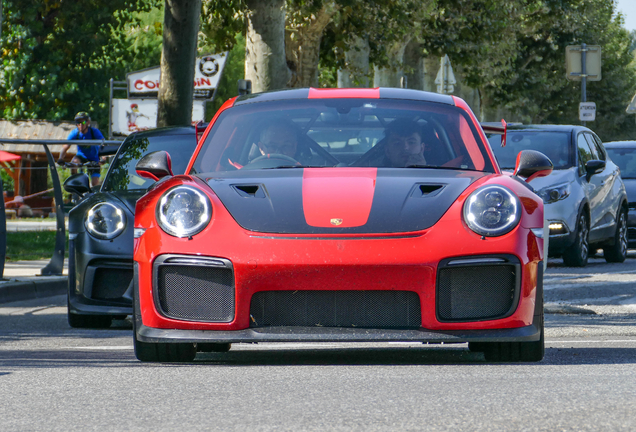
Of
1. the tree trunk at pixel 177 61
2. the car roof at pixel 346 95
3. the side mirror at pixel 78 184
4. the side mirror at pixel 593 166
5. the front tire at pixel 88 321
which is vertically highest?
the tree trunk at pixel 177 61

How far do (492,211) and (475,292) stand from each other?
0.37 metres

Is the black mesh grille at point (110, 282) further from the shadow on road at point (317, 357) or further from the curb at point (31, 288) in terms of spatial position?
the curb at point (31, 288)

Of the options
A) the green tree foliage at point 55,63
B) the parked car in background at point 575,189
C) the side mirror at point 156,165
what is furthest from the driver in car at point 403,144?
the green tree foliage at point 55,63

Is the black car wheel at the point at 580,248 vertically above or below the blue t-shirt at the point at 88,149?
below

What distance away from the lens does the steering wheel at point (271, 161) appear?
599 cm

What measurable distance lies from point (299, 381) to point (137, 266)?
0.97m

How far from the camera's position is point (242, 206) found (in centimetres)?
523

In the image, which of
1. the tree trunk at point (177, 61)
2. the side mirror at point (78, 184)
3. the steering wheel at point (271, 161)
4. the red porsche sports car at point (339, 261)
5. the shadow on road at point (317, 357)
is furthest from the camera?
the tree trunk at point (177, 61)

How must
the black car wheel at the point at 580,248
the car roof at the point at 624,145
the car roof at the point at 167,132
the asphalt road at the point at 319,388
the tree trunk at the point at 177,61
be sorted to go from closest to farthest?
the asphalt road at the point at 319,388
the car roof at the point at 167,132
the black car wheel at the point at 580,248
the tree trunk at the point at 177,61
the car roof at the point at 624,145

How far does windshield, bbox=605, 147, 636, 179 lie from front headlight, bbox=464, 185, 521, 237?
12.3 m

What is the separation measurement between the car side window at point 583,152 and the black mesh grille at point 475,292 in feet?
28.8

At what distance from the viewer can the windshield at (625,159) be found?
1714cm

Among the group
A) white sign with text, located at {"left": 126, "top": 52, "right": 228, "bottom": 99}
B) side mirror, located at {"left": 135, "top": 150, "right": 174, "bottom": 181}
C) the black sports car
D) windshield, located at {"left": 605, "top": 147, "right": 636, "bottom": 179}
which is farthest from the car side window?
white sign with text, located at {"left": 126, "top": 52, "right": 228, "bottom": 99}

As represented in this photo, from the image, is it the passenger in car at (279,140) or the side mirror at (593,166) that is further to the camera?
the side mirror at (593,166)
